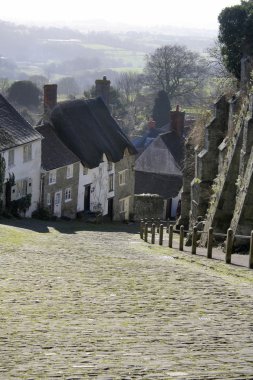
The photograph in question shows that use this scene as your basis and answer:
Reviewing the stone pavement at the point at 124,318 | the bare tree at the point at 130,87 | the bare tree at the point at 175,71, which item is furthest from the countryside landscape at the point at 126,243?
the bare tree at the point at 130,87

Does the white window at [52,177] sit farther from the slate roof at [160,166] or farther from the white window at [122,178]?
the slate roof at [160,166]

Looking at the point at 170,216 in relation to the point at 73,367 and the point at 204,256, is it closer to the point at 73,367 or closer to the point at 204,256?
the point at 204,256

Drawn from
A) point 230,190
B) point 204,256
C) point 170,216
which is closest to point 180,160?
point 170,216

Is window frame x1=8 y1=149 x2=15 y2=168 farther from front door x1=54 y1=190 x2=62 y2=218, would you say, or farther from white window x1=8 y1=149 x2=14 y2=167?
front door x1=54 y1=190 x2=62 y2=218

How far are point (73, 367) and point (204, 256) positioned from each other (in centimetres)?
1490

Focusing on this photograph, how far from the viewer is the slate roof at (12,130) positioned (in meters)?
47.2

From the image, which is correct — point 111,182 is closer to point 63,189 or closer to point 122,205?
point 122,205

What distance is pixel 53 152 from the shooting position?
173 ft

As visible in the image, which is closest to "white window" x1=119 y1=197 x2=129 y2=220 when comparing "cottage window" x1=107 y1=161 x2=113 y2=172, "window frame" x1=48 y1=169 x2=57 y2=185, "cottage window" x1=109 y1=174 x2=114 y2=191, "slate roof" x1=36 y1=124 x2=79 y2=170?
"cottage window" x1=109 y1=174 x2=114 y2=191

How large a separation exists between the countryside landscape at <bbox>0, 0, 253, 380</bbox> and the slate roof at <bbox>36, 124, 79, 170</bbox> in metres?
0.08

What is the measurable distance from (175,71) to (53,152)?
54586mm

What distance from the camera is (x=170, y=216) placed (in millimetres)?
64125

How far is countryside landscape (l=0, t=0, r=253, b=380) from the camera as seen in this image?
39.2 feet

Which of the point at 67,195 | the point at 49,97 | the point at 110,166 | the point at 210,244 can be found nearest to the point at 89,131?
the point at 110,166
